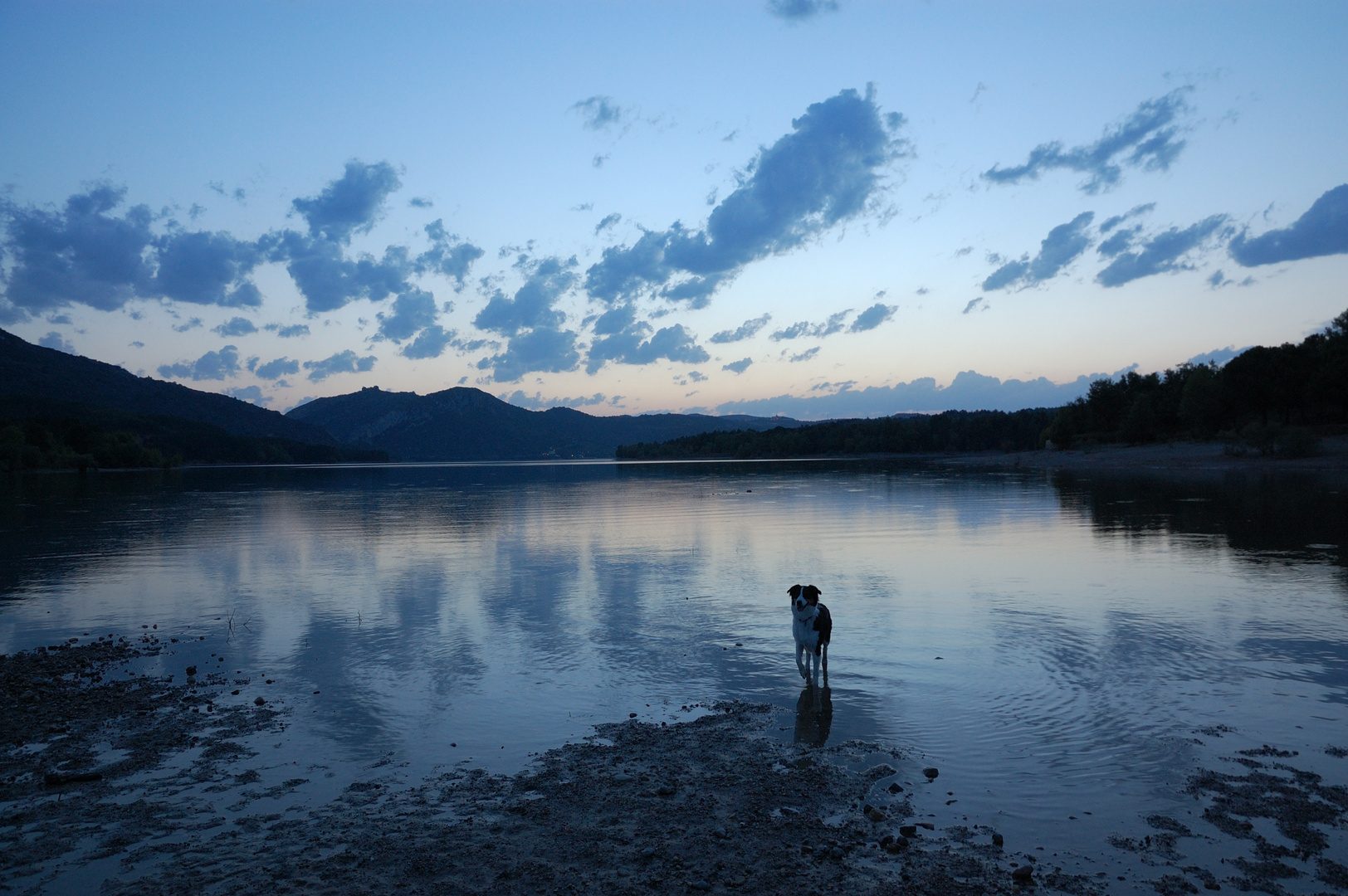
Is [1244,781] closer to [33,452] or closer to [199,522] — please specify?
[199,522]

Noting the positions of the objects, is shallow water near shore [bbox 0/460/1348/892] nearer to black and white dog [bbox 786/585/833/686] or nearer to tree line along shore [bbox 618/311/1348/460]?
black and white dog [bbox 786/585/833/686]

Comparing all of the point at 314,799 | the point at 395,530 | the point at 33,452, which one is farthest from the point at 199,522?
the point at 33,452

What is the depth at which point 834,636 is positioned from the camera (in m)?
13.9

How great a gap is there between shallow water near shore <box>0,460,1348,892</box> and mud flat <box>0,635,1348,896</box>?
0.34 m

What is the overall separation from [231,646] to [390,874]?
9.85 metres

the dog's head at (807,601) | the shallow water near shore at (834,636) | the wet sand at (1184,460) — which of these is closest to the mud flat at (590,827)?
the shallow water near shore at (834,636)

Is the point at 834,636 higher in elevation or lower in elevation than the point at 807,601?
lower

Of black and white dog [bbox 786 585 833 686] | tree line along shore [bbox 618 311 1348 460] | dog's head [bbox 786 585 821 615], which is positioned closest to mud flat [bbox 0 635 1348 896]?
black and white dog [bbox 786 585 833 686]

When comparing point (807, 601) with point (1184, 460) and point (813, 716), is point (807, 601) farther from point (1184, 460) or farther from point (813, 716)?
point (1184, 460)

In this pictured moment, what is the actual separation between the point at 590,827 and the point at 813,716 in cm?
387

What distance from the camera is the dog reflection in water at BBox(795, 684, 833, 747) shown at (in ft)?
29.4

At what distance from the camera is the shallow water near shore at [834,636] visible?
8359 millimetres

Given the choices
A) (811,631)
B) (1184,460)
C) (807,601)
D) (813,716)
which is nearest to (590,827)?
(813,716)

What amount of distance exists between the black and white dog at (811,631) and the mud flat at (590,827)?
86.7 inches
